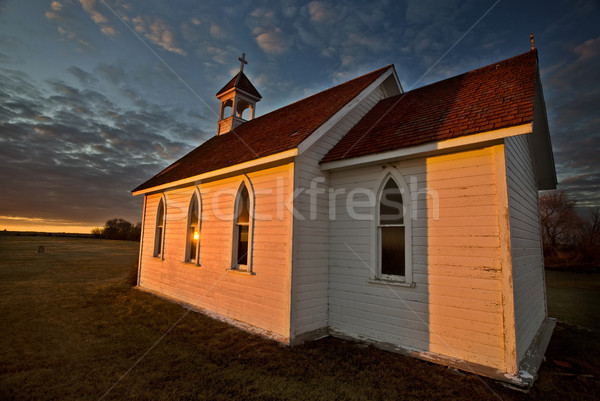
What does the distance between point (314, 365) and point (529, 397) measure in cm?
322

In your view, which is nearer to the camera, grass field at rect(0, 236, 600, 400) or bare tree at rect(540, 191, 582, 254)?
grass field at rect(0, 236, 600, 400)

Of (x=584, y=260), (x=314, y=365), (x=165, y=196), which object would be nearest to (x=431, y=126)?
(x=314, y=365)

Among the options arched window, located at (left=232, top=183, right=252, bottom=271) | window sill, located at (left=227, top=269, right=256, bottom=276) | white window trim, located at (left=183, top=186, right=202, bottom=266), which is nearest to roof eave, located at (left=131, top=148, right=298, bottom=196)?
white window trim, located at (left=183, top=186, right=202, bottom=266)

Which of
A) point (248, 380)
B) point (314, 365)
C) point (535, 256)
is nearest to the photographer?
point (248, 380)

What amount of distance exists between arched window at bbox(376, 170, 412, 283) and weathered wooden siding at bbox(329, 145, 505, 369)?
0.15 m

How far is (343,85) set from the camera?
1118cm

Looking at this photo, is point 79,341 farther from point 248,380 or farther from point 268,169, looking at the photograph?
point 268,169

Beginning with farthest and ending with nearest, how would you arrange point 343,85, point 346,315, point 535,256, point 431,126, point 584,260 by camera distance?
point 584,260, point 343,85, point 535,256, point 346,315, point 431,126

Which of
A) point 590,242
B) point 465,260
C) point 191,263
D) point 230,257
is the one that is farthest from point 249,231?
point 590,242

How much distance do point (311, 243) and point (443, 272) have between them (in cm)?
281

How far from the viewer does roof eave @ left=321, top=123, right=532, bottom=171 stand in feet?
15.8

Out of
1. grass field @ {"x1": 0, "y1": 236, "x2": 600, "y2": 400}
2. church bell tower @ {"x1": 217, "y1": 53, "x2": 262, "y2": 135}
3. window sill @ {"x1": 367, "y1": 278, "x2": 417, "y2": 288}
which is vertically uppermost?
church bell tower @ {"x1": 217, "y1": 53, "x2": 262, "y2": 135}

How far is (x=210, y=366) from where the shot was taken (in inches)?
202

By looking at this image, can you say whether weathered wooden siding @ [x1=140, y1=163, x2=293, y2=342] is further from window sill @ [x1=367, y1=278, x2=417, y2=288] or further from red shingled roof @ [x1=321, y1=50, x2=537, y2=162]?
red shingled roof @ [x1=321, y1=50, x2=537, y2=162]
